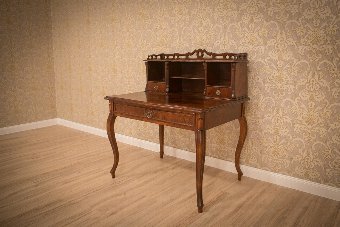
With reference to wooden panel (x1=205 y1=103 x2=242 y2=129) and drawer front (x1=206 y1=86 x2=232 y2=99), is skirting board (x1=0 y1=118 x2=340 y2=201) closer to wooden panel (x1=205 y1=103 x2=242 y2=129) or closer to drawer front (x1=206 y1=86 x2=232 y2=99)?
wooden panel (x1=205 y1=103 x2=242 y2=129)

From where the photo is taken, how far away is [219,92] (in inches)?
103

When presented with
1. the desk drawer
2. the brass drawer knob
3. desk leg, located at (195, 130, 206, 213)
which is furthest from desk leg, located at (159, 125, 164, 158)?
desk leg, located at (195, 130, 206, 213)

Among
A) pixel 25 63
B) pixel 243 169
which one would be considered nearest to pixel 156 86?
pixel 243 169

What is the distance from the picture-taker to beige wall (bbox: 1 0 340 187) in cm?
241

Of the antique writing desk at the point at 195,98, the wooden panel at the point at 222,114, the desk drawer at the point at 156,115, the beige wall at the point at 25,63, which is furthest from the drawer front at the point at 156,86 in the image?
the beige wall at the point at 25,63

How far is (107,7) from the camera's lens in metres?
3.94

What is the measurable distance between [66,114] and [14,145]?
45.9 inches

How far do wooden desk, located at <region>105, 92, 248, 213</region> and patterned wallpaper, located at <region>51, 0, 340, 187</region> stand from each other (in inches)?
10.2

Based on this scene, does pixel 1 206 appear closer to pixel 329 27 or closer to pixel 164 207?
pixel 164 207

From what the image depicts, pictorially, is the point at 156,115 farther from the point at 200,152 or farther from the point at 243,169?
the point at 243,169

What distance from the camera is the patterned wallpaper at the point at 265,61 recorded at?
2.40 meters

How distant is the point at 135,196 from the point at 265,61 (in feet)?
5.59

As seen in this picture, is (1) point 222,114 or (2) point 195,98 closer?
(1) point 222,114

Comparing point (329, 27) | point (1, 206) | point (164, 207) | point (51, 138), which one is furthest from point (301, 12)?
point (51, 138)
